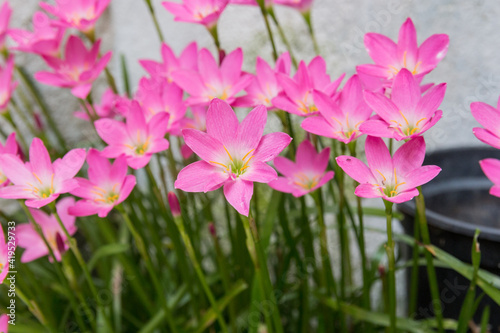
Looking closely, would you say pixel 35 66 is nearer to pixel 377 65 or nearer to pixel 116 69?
pixel 116 69

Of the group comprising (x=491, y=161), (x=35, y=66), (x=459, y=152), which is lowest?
(x=459, y=152)

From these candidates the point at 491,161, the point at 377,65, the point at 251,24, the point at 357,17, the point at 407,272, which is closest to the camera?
the point at 491,161

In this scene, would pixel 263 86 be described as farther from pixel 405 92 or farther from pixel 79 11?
pixel 79 11

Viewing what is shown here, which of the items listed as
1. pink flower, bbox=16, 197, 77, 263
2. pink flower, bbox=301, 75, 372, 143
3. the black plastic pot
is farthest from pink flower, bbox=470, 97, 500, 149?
pink flower, bbox=16, 197, 77, 263

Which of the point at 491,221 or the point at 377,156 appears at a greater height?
the point at 377,156

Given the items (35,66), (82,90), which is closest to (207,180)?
(82,90)

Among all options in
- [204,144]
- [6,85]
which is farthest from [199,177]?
[6,85]
